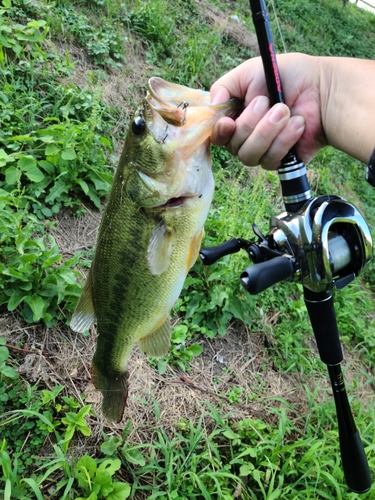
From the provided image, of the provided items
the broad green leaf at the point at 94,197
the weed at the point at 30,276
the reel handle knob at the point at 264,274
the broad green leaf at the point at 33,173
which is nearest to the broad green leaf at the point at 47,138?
the broad green leaf at the point at 33,173

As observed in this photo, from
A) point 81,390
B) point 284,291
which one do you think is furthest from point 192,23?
Result: point 81,390

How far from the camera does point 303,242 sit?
1.33 meters

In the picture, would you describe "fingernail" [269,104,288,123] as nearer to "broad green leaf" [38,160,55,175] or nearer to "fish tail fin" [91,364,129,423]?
"fish tail fin" [91,364,129,423]

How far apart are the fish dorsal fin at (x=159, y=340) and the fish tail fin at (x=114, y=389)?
0.59 ft

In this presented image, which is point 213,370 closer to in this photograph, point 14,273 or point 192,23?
point 14,273

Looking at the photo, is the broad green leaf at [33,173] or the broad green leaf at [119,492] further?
the broad green leaf at [33,173]

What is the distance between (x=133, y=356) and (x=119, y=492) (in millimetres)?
917

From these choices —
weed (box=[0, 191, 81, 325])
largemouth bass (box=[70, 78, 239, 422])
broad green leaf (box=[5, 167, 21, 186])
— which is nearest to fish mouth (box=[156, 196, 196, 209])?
largemouth bass (box=[70, 78, 239, 422])

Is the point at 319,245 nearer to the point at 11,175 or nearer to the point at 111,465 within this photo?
the point at 111,465

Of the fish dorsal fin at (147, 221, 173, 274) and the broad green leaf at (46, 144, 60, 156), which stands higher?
the fish dorsal fin at (147, 221, 173, 274)

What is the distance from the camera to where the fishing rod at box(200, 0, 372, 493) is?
1312mm

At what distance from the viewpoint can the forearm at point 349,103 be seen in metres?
1.55

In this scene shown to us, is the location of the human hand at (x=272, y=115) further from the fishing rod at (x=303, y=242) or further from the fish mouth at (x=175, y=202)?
the fish mouth at (x=175, y=202)

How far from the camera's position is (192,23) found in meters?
6.29
